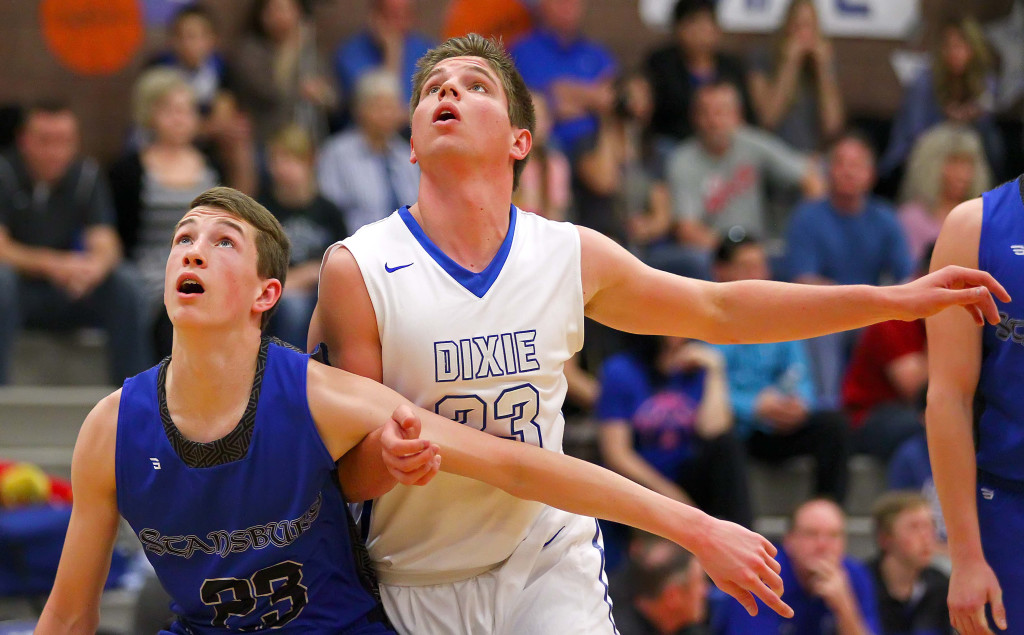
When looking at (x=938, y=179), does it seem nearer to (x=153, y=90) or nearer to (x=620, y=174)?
(x=620, y=174)

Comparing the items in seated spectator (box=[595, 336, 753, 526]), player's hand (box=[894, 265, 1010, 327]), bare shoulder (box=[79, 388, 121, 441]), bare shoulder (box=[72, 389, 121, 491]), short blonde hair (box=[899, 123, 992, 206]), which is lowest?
seated spectator (box=[595, 336, 753, 526])

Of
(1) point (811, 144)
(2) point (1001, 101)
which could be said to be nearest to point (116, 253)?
(1) point (811, 144)

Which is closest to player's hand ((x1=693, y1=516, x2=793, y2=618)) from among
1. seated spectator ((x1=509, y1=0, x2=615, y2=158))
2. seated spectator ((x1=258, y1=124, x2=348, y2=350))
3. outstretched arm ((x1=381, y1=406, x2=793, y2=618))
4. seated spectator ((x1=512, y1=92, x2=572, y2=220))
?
outstretched arm ((x1=381, y1=406, x2=793, y2=618))

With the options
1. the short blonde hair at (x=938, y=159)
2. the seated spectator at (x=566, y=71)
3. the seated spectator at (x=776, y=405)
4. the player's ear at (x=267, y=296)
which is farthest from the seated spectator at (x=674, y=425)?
the player's ear at (x=267, y=296)

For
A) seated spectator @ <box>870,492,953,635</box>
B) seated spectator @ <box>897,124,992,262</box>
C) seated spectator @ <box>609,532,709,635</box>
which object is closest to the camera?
seated spectator @ <box>609,532,709,635</box>

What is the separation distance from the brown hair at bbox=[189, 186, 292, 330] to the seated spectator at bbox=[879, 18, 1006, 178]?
673cm

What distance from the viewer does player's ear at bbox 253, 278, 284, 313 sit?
3260 millimetres

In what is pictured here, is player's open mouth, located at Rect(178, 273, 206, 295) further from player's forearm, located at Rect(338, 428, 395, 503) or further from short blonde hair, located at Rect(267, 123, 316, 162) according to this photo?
short blonde hair, located at Rect(267, 123, 316, 162)

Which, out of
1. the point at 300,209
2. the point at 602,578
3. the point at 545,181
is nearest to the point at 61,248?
the point at 300,209

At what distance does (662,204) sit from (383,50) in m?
2.16

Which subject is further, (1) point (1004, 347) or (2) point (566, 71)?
(2) point (566, 71)

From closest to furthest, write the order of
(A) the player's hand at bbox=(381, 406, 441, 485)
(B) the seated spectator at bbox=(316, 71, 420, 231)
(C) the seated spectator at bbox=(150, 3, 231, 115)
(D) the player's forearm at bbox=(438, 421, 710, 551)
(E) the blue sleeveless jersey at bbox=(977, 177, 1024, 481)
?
(A) the player's hand at bbox=(381, 406, 441, 485)
(D) the player's forearm at bbox=(438, 421, 710, 551)
(E) the blue sleeveless jersey at bbox=(977, 177, 1024, 481)
(B) the seated spectator at bbox=(316, 71, 420, 231)
(C) the seated spectator at bbox=(150, 3, 231, 115)

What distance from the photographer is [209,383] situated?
10.4ft

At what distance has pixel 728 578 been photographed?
2967 mm
